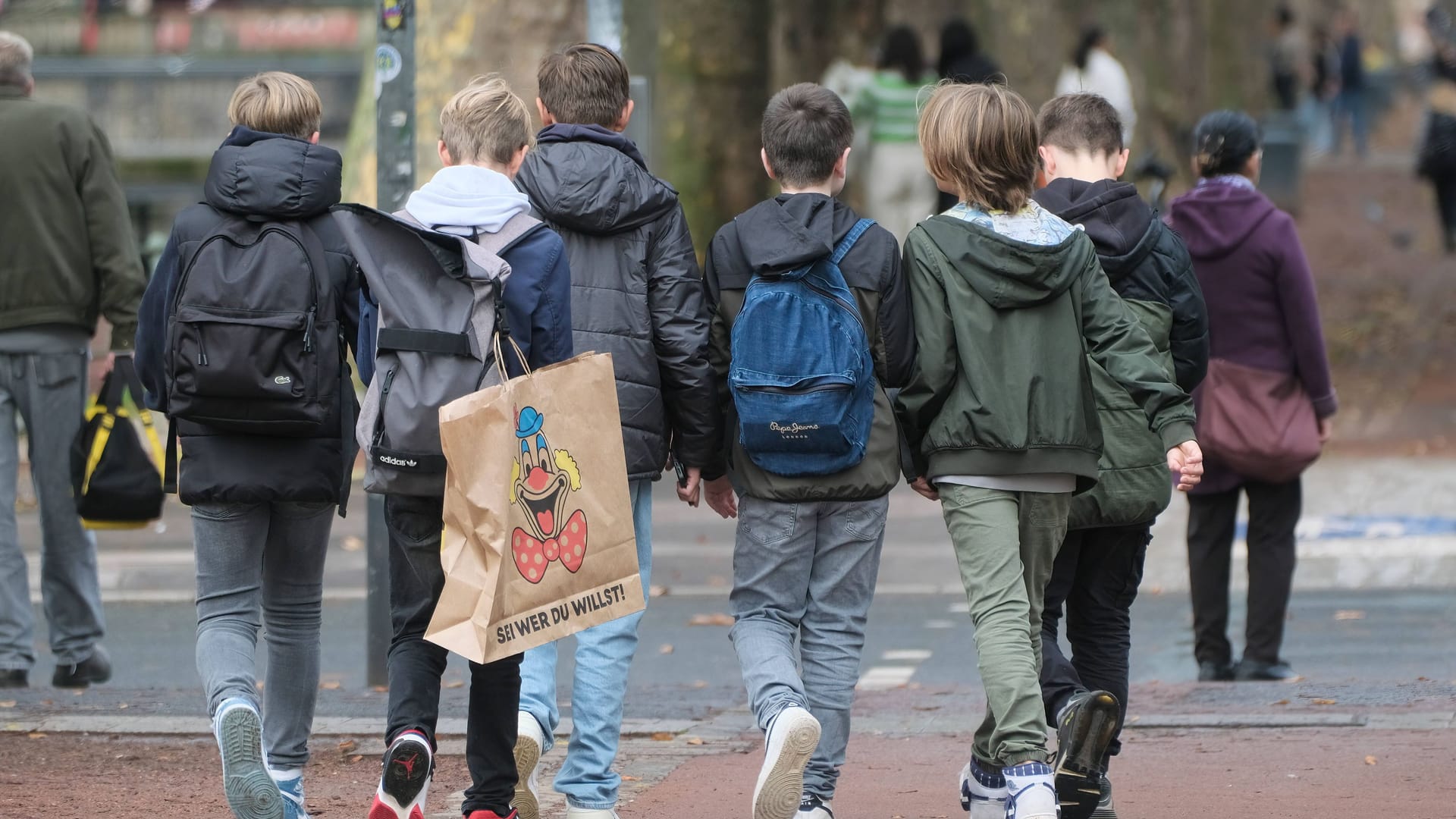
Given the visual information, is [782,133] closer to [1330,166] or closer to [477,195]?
[477,195]

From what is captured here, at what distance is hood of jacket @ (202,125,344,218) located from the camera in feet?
15.9

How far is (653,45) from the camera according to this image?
45.8 feet

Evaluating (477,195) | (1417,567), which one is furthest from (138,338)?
(1417,567)

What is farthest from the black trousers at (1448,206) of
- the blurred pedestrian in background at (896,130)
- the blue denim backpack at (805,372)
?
the blue denim backpack at (805,372)

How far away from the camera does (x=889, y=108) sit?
665 inches

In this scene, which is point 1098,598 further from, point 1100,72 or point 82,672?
point 1100,72

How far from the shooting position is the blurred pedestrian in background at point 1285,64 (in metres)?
38.5

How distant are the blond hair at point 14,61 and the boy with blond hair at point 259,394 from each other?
266cm

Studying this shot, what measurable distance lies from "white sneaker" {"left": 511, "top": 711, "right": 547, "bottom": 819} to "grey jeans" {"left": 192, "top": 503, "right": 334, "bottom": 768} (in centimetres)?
57

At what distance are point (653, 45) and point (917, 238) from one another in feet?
30.7

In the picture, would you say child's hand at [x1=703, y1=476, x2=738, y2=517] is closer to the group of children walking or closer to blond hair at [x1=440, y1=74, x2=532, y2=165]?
the group of children walking

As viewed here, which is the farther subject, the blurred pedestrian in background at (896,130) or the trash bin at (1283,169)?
the trash bin at (1283,169)

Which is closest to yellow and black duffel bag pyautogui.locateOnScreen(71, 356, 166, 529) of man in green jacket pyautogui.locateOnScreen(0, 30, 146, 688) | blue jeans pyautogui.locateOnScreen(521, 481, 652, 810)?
man in green jacket pyautogui.locateOnScreen(0, 30, 146, 688)

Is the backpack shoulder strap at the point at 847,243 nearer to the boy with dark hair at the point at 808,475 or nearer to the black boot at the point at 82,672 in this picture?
the boy with dark hair at the point at 808,475
